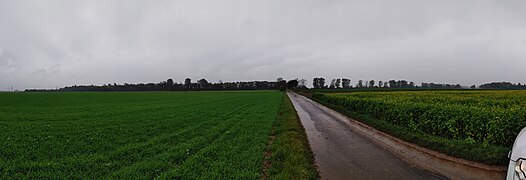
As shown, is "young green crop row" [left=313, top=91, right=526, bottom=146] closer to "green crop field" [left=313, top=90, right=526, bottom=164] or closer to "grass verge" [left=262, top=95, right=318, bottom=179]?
"green crop field" [left=313, top=90, right=526, bottom=164]

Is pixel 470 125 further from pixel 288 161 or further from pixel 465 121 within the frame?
pixel 288 161

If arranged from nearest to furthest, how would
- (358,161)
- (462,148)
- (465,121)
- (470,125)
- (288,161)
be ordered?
1. (288,161)
2. (358,161)
3. (462,148)
4. (470,125)
5. (465,121)

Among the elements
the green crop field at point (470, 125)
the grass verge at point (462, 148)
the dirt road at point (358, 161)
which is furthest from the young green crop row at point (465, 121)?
the dirt road at point (358, 161)

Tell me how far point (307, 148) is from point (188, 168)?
414 cm

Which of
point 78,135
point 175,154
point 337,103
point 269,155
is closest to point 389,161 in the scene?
point 269,155

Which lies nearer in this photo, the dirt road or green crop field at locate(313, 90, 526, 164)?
the dirt road

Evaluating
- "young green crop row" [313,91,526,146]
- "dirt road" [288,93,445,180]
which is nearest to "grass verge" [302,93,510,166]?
"young green crop row" [313,91,526,146]

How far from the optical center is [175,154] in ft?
23.2

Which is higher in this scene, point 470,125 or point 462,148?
point 470,125

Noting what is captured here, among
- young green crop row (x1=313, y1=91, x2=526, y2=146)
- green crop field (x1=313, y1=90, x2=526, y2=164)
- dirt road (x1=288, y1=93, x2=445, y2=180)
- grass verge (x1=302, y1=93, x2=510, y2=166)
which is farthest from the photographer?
young green crop row (x1=313, y1=91, x2=526, y2=146)

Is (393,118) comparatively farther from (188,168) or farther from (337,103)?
(337,103)

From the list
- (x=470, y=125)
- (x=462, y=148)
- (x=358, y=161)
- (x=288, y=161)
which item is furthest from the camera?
(x=470, y=125)

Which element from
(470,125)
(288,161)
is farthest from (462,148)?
(288,161)

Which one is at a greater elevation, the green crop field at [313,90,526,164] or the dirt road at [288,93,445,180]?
the green crop field at [313,90,526,164]
